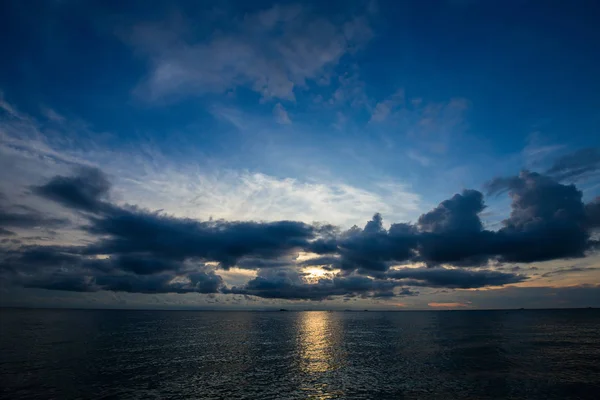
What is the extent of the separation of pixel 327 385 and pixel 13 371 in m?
54.3

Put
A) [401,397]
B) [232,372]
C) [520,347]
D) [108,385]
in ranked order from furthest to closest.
Answer: [520,347], [232,372], [108,385], [401,397]

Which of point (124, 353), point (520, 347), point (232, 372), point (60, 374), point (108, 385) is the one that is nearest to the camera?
point (108, 385)

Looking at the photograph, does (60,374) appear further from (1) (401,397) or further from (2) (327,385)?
(1) (401,397)

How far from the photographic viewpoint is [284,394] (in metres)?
47.9

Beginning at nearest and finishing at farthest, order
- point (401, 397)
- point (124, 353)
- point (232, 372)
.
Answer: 1. point (401, 397)
2. point (232, 372)
3. point (124, 353)

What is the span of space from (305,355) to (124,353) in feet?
143

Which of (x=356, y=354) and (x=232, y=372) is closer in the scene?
(x=232, y=372)

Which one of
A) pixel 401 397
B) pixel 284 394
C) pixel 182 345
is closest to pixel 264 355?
pixel 182 345

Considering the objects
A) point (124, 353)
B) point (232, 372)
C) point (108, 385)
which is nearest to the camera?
point (108, 385)

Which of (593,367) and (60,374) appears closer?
(60,374)

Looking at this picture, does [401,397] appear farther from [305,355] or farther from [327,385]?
[305,355]

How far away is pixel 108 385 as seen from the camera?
2020 inches

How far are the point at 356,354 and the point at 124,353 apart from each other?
185ft

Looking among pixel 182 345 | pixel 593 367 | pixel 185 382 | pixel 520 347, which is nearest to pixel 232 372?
pixel 185 382
